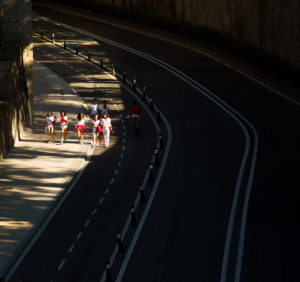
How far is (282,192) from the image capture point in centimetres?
2584

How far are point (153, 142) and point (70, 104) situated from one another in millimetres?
8311

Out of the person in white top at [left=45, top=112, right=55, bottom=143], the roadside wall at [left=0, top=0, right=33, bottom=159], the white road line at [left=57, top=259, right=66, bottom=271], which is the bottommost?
the white road line at [left=57, top=259, right=66, bottom=271]

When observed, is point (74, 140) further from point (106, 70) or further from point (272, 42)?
point (272, 42)

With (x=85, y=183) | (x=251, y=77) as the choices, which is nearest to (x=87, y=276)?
(x=85, y=183)

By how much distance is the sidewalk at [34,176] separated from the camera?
2273cm

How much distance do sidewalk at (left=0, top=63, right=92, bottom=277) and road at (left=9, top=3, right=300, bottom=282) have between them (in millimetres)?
723

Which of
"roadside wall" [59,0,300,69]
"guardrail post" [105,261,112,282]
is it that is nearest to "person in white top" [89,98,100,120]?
"roadside wall" [59,0,300,69]

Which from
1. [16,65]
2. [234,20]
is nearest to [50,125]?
[16,65]

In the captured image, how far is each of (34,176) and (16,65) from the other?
8.03 metres

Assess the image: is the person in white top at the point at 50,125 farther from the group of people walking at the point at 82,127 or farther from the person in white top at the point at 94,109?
the person in white top at the point at 94,109

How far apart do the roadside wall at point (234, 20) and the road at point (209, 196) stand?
316 cm

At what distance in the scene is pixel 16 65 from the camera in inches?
1321

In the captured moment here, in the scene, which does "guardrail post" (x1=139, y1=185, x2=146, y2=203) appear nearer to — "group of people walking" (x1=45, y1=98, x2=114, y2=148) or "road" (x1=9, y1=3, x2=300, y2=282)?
"road" (x1=9, y1=3, x2=300, y2=282)

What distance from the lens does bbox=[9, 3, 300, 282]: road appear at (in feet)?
66.3
